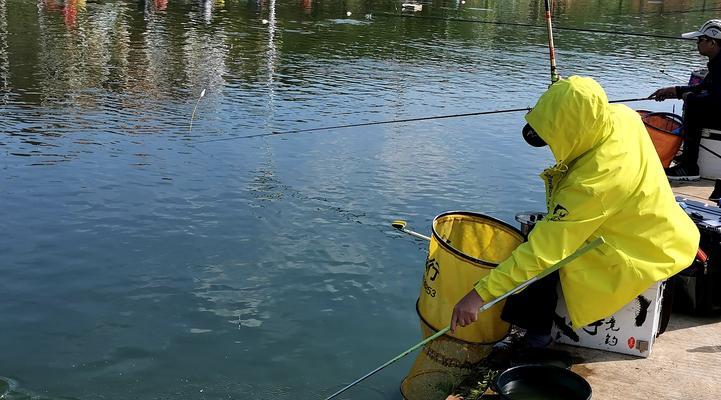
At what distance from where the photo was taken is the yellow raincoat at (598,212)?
156 inches

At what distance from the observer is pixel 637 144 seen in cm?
411

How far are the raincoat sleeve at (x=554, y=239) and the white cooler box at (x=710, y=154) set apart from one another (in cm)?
536

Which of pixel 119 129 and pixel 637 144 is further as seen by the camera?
pixel 119 129

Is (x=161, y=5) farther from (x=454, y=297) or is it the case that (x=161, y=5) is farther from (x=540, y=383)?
(x=540, y=383)

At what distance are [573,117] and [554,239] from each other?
0.61m

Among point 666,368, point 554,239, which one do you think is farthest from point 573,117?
point 666,368

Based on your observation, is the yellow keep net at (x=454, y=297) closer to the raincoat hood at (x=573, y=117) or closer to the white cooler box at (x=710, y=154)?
the raincoat hood at (x=573, y=117)

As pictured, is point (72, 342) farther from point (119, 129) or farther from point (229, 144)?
point (119, 129)

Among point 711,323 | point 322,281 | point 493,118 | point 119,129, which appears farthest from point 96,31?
point 711,323

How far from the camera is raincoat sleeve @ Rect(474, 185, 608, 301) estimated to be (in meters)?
3.97

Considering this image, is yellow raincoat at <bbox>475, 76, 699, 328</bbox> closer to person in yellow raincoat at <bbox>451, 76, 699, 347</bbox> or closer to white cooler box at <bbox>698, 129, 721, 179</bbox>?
person in yellow raincoat at <bbox>451, 76, 699, 347</bbox>

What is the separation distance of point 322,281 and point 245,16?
25785 mm

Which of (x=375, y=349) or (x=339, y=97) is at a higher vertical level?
(x=339, y=97)

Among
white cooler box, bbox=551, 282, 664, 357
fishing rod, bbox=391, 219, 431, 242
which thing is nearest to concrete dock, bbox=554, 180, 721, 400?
white cooler box, bbox=551, 282, 664, 357
